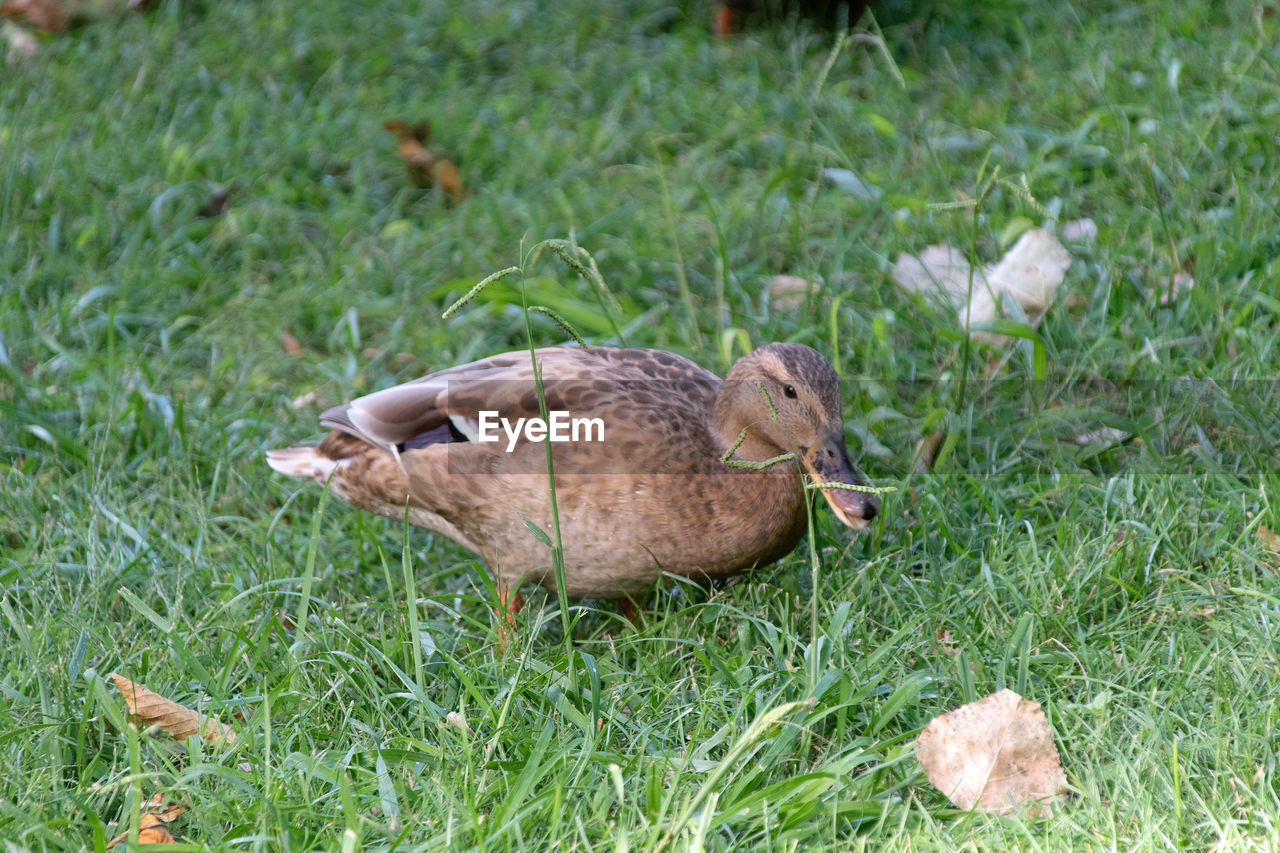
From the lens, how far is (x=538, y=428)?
2865mm

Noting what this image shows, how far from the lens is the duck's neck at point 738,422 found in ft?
9.34

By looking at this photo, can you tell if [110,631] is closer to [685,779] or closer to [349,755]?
[349,755]

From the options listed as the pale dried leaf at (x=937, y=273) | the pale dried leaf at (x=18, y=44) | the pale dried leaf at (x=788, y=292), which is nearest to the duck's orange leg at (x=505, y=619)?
the pale dried leaf at (x=788, y=292)

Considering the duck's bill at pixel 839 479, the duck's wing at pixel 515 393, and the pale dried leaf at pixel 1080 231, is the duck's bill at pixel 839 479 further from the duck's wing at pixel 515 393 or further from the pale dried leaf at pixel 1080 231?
the pale dried leaf at pixel 1080 231

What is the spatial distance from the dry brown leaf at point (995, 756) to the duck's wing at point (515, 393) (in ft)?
3.46

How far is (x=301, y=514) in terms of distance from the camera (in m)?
3.39

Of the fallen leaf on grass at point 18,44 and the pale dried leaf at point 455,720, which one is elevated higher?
the fallen leaf on grass at point 18,44

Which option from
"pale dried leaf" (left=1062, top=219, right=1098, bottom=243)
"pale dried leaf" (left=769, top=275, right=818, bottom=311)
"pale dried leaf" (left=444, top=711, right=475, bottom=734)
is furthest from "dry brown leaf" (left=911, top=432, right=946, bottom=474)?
"pale dried leaf" (left=444, top=711, right=475, bottom=734)

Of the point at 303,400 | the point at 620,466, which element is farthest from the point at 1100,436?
the point at 303,400

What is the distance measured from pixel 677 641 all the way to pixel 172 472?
1612 mm

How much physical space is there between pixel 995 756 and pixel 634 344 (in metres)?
1.98

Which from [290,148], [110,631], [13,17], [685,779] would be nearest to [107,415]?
[110,631]

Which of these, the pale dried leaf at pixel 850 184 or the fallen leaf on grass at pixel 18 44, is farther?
the fallen leaf on grass at pixel 18 44

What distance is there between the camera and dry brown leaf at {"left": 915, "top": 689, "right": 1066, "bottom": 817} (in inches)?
82.6
